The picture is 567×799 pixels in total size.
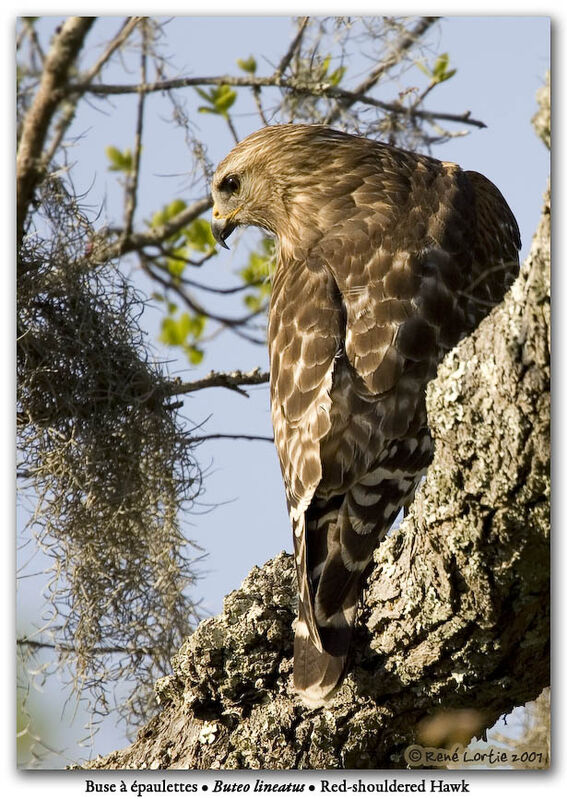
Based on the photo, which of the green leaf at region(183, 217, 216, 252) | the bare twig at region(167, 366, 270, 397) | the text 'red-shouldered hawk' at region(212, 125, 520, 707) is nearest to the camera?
the text 'red-shouldered hawk' at region(212, 125, 520, 707)

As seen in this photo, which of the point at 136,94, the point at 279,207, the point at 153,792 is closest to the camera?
the point at 153,792

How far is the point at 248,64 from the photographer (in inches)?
94.2

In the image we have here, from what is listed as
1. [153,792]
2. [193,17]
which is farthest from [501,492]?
[193,17]

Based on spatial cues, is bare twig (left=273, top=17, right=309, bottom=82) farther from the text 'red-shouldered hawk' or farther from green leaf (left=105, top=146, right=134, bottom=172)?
green leaf (left=105, top=146, right=134, bottom=172)

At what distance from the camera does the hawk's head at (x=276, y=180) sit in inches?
97.9

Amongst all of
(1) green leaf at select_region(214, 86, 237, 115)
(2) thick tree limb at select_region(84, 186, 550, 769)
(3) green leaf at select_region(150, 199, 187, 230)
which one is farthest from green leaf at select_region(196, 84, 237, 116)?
(2) thick tree limb at select_region(84, 186, 550, 769)

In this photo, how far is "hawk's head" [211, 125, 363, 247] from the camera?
2.49 metres

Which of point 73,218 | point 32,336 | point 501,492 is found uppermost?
point 73,218

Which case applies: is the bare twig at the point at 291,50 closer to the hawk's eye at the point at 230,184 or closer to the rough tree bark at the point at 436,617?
the hawk's eye at the point at 230,184

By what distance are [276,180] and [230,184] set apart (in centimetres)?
14

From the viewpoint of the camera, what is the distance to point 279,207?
2.56m

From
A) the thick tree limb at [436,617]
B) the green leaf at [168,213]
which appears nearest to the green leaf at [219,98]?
the green leaf at [168,213]

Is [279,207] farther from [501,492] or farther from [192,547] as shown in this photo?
[501,492]

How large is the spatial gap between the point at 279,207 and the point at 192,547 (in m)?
0.83
